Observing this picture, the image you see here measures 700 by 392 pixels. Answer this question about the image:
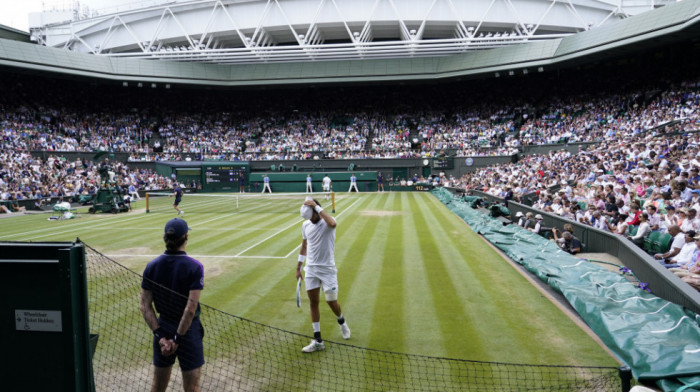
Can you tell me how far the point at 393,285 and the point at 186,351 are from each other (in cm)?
643

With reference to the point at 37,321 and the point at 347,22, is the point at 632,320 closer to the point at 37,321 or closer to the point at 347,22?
the point at 37,321

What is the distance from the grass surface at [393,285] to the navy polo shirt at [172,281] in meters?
3.57

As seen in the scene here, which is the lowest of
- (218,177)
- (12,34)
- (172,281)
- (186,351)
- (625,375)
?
(625,375)

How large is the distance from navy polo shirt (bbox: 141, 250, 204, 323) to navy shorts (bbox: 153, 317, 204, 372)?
11 cm

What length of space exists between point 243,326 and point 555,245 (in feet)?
31.0

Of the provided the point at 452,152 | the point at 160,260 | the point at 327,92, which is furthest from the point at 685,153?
the point at 327,92

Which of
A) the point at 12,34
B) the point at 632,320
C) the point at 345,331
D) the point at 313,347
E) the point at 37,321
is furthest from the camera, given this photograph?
the point at 12,34

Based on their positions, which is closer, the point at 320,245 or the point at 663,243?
the point at 320,245

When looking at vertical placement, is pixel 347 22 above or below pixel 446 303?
above

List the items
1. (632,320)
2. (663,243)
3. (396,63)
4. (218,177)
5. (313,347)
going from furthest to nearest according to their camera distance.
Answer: (396,63), (218,177), (663,243), (632,320), (313,347)

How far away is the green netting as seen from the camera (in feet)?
16.8

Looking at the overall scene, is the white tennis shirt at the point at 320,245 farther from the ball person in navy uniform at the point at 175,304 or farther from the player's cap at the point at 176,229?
the player's cap at the point at 176,229

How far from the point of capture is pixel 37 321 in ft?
10.9

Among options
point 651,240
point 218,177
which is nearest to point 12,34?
point 218,177
